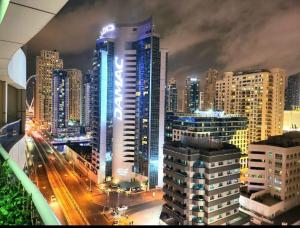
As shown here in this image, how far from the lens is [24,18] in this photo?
276cm

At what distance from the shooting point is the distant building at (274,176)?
23.1m

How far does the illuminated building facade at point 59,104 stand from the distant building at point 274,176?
5105cm

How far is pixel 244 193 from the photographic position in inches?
960

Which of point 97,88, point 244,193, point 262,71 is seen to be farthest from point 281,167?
point 262,71

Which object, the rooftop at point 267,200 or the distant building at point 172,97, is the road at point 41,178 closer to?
the rooftop at point 267,200

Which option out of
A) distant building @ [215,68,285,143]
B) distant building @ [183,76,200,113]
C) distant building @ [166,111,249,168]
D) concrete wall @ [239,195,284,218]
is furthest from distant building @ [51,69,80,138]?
concrete wall @ [239,195,284,218]

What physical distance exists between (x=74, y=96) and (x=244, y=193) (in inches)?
2803

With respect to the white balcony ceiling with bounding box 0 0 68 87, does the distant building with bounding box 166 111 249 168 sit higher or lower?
lower

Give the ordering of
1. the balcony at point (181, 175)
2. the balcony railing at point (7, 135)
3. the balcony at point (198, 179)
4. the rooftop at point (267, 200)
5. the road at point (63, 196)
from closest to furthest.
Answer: the balcony railing at point (7, 135) < the balcony at point (198, 179) < the balcony at point (181, 175) < the road at point (63, 196) < the rooftop at point (267, 200)

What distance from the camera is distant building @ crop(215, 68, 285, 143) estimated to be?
4312 centimetres

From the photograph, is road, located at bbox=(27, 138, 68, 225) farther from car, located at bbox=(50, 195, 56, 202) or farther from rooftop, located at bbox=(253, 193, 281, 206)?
rooftop, located at bbox=(253, 193, 281, 206)

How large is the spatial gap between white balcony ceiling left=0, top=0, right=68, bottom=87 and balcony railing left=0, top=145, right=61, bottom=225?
1558 millimetres

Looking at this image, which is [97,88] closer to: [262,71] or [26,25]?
[262,71]

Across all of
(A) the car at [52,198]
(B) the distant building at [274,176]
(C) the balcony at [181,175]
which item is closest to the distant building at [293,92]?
(B) the distant building at [274,176]
